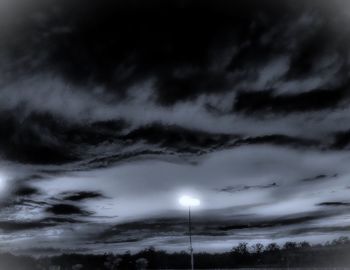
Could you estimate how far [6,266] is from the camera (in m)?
147

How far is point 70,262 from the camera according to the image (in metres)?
198

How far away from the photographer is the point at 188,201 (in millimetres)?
27828

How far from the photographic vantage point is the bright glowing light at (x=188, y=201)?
27.6 meters

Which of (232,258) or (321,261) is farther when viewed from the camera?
(232,258)

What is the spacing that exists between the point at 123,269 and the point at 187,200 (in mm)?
163070

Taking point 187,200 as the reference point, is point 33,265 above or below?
below

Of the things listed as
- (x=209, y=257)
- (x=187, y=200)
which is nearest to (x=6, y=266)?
(x=209, y=257)

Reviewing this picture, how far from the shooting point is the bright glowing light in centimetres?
2758

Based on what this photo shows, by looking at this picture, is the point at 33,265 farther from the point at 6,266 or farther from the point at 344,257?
the point at 344,257

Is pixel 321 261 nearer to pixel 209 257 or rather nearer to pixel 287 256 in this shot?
pixel 287 256

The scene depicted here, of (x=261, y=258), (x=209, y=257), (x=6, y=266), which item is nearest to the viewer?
(x=261, y=258)

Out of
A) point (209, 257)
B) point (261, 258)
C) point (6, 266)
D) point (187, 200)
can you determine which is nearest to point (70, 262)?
point (6, 266)

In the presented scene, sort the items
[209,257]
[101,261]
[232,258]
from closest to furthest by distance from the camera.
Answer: [232,258] < [209,257] < [101,261]

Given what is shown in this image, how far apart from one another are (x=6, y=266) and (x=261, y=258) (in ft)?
333
